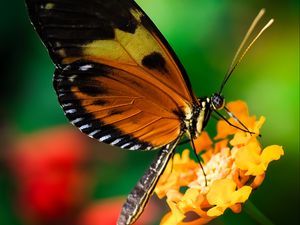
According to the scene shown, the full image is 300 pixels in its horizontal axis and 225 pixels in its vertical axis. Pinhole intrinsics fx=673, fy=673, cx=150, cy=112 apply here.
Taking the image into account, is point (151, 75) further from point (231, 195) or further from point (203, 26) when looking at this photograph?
point (203, 26)

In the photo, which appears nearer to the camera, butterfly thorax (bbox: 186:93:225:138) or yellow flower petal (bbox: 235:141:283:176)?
yellow flower petal (bbox: 235:141:283:176)

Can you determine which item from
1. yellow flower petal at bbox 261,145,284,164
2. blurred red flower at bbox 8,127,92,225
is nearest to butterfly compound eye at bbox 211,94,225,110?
yellow flower petal at bbox 261,145,284,164

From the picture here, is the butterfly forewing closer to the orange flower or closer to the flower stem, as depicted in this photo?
the orange flower

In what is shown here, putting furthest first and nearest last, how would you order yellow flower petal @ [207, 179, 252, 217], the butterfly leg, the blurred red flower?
the blurred red flower → the butterfly leg → yellow flower petal @ [207, 179, 252, 217]

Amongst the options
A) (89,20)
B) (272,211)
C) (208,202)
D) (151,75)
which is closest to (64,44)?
(89,20)

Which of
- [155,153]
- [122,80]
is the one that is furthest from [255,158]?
[155,153]

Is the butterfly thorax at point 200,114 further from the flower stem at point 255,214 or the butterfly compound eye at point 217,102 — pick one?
the flower stem at point 255,214

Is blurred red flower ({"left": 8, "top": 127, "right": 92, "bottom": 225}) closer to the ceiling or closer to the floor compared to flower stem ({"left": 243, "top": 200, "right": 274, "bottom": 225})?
closer to the ceiling

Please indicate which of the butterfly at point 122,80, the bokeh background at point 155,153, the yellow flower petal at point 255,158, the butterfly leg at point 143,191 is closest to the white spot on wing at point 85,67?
the butterfly at point 122,80
